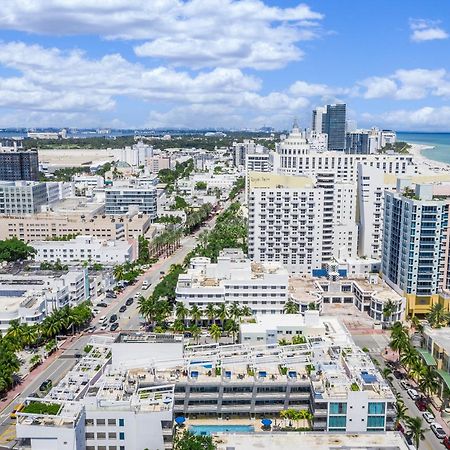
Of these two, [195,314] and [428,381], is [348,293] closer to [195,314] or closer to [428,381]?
[195,314]

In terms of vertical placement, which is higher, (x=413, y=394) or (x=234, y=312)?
(x=234, y=312)

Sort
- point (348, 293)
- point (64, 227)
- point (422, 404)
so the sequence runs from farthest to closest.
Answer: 1. point (64, 227)
2. point (348, 293)
3. point (422, 404)

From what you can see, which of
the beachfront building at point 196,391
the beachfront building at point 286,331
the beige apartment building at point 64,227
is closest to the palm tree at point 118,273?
the beige apartment building at point 64,227

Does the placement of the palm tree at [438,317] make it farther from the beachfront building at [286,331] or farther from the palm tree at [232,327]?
the palm tree at [232,327]

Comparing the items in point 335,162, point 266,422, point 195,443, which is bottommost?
point 266,422

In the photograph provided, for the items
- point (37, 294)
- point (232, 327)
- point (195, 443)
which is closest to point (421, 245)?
point (232, 327)

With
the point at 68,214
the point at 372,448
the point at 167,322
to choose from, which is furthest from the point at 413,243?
the point at 68,214

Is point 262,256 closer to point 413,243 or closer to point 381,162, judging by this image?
point 413,243
